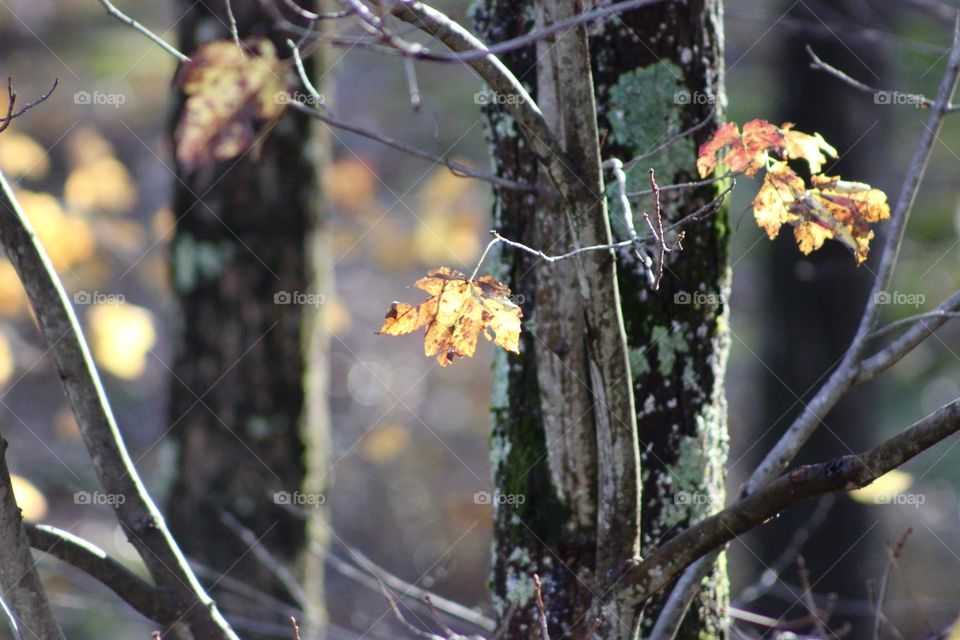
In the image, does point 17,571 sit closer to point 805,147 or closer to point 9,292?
point 805,147

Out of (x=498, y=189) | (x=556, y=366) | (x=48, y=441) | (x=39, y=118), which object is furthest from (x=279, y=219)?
(x=39, y=118)

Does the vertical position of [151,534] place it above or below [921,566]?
above

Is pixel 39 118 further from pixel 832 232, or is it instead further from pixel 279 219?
pixel 832 232

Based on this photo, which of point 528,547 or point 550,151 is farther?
point 528,547

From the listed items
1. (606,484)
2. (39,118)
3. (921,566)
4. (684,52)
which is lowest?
(921,566)

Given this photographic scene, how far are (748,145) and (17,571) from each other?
1344 mm

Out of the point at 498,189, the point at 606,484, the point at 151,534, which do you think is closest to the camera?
the point at 606,484

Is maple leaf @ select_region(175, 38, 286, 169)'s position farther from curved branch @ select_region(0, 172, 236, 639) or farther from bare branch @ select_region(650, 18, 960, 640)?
bare branch @ select_region(650, 18, 960, 640)

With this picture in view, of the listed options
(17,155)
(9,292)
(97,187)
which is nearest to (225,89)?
(9,292)

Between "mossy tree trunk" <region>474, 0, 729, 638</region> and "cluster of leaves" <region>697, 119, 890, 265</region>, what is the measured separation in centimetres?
20

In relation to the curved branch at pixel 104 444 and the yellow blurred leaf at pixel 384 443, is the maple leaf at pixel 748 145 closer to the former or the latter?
the curved branch at pixel 104 444

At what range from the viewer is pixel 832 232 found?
4.73ft

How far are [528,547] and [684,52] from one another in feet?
3.17

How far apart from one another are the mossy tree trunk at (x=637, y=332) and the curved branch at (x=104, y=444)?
0.55 m
